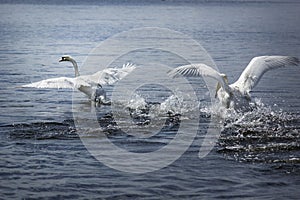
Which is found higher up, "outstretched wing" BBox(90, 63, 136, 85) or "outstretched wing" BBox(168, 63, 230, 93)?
"outstretched wing" BBox(168, 63, 230, 93)

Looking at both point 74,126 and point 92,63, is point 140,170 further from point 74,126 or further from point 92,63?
point 92,63

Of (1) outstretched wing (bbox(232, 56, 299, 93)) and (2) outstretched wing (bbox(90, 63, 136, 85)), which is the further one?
(2) outstretched wing (bbox(90, 63, 136, 85))

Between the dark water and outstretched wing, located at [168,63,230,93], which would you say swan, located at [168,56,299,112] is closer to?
outstretched wing, located at [168,63,230,93]

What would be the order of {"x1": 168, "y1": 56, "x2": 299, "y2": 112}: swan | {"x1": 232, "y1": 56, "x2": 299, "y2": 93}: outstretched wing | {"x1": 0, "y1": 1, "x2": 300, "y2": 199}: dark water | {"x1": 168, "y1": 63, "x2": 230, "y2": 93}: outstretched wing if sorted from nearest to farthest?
{"x1": 0, "y1": 1, "x2": 300, "y2": 199}: dark water → {"x1": 168, "y1": 63, "x2": 230, "y2": 93}: outstretched wing → {"x1": 168, "y1": 56, "x2": 299, "y2": 112}: swan → {"x1": 232, "y1": 56, "x2": 299, "y2": 93}: outstretched wing

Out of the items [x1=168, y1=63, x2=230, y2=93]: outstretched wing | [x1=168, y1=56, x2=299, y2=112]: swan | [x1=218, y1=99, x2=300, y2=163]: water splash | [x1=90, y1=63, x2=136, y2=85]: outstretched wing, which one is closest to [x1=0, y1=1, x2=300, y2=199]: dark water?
[x1=218, y1=99, x2=300, y2=163]: water splash

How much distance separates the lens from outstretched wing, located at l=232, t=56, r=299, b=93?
1569cm

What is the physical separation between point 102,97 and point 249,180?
758cm

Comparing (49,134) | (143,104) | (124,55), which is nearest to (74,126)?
(49,134)

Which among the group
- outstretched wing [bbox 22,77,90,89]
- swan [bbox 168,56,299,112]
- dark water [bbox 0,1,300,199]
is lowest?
dark water [bbox 0,1,300,199]

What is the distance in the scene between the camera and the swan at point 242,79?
1500 cm

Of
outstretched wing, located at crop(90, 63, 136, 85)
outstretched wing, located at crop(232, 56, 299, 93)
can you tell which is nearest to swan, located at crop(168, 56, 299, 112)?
→ outstretched wing, located at crop(232, 56, 299, 93)

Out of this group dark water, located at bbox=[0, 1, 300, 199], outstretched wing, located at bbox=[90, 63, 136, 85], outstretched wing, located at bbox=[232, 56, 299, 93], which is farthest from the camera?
outstretched wing, located at bbox=[90, 63, 136, 85]

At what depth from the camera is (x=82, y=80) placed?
17.5 meters

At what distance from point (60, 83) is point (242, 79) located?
4.43 metres
